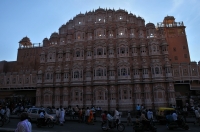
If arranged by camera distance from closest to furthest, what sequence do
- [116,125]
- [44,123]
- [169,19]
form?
[116,125], [44,123], [169,19]

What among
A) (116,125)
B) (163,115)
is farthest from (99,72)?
(116,125)

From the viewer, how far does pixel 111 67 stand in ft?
107

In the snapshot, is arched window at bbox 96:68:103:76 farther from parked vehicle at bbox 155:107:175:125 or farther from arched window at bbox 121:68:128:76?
parked vehicle at bbox 155:107:175:125

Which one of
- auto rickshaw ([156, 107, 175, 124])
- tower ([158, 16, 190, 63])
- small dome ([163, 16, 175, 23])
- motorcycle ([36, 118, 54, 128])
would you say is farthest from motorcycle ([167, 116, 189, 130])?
small dome ([163, 16, 175, 23])

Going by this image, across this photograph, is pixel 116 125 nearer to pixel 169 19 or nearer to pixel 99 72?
pixel 99 72

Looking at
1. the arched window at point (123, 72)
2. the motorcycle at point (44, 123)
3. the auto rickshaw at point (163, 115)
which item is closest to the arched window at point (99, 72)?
the arched window at point (123, 72)

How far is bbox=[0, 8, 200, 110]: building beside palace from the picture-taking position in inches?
1236

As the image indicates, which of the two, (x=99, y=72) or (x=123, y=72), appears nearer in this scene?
(x=123, y=72)

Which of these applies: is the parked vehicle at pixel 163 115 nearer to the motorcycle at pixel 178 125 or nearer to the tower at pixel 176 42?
the motorcycle at pixel 178 125

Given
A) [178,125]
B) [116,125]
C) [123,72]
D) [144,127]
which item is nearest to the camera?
[144,127]

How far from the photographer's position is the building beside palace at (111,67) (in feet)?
103

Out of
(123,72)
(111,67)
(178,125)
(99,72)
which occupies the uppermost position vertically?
(111,67)

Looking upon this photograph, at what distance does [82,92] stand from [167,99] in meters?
16.0

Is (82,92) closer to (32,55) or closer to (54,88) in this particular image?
(54,88)
